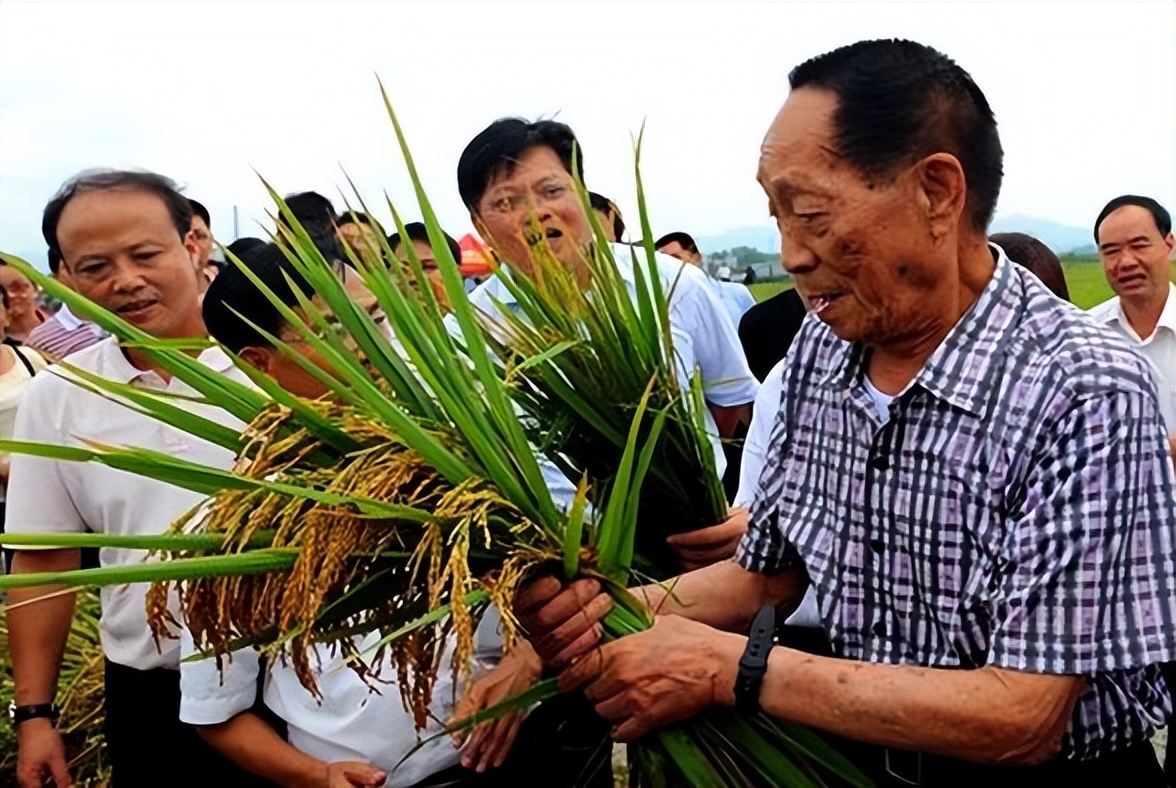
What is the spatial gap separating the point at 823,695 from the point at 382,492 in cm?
53

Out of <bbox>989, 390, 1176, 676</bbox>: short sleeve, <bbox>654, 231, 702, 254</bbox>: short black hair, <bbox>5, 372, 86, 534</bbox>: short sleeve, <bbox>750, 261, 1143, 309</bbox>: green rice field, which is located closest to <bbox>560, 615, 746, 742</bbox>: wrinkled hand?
<bbox>989, 390, 1176, 676</bbox>: short sleeve

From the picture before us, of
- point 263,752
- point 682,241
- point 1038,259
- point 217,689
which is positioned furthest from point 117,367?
point 682,241

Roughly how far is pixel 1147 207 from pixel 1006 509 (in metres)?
4.15

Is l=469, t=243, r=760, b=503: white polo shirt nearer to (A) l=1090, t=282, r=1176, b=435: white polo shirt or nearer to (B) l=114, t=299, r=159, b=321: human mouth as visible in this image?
(B) l=114, t=299, r=159, b=321: human mouth

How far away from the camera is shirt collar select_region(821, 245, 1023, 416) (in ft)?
4.59

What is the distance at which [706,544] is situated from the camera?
1.89 metres

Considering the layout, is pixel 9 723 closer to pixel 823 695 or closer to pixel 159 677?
pixel 159 677

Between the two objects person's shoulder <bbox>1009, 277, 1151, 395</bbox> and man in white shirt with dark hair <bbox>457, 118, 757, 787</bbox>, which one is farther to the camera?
man in white shirt with dark hair <bbox>457, 118, 757, 787</bbox>

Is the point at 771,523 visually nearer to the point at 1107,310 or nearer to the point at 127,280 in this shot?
the point at 127,280

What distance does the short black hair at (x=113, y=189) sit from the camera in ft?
8.47

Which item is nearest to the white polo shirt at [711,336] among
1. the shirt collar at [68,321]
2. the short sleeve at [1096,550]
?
the short sleeve at [1096,550]

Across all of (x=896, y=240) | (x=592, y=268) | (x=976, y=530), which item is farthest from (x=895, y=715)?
(x=592, y=268)

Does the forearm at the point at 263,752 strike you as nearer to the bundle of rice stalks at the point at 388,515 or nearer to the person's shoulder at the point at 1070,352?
the bundle of rice stalks at the point at 388,515

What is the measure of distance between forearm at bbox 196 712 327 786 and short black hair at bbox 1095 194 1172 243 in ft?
13.1
